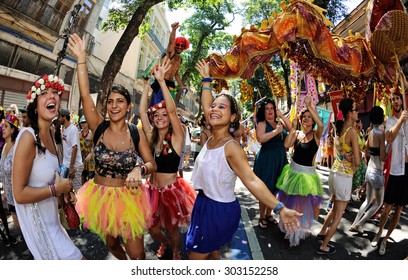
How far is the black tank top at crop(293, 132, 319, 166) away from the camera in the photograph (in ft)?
13.6

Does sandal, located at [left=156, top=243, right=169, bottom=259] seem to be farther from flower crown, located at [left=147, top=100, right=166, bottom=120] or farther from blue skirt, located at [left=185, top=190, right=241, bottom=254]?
flower crown, located at [left=147, top=100, right=166, bottom=120]

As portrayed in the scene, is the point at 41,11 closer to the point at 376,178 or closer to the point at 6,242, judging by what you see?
the point at 6,242

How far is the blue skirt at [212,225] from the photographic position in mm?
2367

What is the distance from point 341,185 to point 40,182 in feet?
12.5

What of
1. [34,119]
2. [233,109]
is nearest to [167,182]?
[233,109]

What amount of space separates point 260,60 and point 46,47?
55.8 ft

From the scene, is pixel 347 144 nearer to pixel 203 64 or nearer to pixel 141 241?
pixel 203 64

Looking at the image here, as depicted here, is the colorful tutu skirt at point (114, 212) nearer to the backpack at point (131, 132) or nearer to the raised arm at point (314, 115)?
the backpack at point (131, 132)

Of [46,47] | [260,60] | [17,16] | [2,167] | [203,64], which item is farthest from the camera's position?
[46,47]

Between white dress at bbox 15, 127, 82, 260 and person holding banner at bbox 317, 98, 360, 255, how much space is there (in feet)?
10.9

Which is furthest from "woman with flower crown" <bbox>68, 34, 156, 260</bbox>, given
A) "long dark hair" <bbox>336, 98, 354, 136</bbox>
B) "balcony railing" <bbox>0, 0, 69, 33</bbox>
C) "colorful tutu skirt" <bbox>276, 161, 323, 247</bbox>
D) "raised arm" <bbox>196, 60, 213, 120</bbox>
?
"balcony railing" <bbox>0, 0, 69, 33</bbox>

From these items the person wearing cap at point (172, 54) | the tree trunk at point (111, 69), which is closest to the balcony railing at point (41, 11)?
the tree trunk at point (111, 69)

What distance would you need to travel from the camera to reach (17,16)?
556 inches

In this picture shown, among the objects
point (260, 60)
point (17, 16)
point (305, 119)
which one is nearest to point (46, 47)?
point (17, 16)
